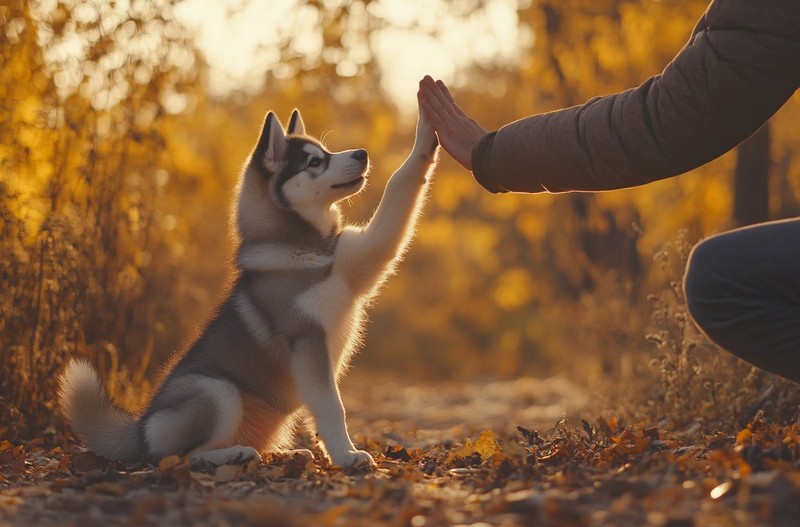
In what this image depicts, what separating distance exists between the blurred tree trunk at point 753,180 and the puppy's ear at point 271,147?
424 cm

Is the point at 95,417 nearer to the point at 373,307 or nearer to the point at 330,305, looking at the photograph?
the point at 330,305

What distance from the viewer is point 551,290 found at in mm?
13312

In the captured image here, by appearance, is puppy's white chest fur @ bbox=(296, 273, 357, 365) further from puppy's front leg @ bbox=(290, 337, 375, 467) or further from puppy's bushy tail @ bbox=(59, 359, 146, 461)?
puppy's bushy tail @ bbox=(59, 359, 146, 461)

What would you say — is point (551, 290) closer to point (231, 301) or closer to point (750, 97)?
point (231, 301)

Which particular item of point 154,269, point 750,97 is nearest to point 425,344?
point 154,269

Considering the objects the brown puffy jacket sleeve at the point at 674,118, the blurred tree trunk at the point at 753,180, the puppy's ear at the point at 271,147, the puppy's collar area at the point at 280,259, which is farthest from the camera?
the blurred tree trunk at the point at 753,180

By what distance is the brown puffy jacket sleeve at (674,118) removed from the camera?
325 centimetres

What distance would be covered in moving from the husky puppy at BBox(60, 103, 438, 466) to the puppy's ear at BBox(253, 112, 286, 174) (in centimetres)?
1

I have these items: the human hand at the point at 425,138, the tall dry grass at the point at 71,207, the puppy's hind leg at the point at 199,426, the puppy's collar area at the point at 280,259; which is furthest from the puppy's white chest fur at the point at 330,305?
the tall dry grass at the point at 71,207

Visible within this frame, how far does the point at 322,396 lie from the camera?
4156 millimetres

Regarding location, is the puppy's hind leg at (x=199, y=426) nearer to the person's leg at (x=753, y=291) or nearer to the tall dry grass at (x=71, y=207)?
the tall dry grass at (x=71, y=207)

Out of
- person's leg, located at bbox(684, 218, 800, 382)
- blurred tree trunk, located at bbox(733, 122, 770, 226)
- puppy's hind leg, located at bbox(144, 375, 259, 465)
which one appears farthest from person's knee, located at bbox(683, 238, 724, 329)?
blurred tree trunk, located at bbox(733, 122, 770, 226)

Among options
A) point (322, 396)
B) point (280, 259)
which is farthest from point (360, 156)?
point (322, 396)

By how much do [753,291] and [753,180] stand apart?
4.49 m
